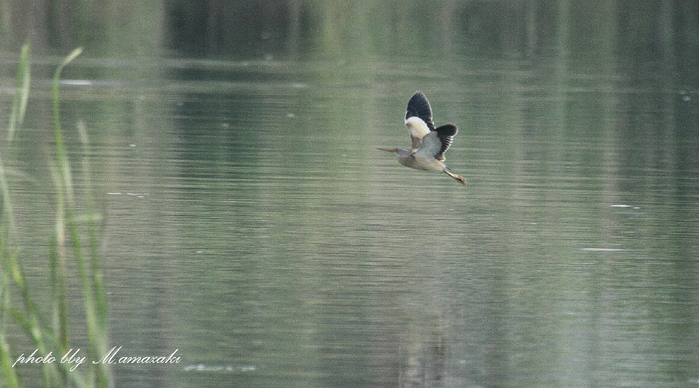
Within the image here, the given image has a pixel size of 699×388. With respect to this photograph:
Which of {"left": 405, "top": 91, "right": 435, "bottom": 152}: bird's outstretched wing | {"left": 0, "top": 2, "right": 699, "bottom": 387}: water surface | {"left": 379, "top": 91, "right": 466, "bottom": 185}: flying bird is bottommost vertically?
{"left": 0, "top": 2, "right": 699, "bottom": 387}: water surface

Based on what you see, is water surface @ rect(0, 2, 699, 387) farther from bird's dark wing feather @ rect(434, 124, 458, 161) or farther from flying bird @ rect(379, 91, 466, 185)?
bird's dark wing feather @ rect(434, 124, 458, 161)

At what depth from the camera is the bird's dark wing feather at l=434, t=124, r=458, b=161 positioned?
41.4 ft

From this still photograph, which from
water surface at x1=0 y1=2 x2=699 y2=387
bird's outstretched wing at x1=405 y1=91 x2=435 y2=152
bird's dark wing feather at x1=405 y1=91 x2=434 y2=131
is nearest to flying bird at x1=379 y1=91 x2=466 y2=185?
bird's outstretched wing at x1=405 y1=91 x2=435 y2=152

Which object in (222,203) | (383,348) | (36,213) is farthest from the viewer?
(222,203)

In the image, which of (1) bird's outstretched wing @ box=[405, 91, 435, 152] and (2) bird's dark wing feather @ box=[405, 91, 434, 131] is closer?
(1) bird's outstretched wing @ box=[405, 91, 435, 152]

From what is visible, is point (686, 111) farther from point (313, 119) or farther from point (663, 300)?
point (663, 300)

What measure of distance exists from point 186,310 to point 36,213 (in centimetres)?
412

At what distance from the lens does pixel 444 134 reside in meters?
12.9

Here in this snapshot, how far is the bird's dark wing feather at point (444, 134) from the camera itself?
12616 millimetres

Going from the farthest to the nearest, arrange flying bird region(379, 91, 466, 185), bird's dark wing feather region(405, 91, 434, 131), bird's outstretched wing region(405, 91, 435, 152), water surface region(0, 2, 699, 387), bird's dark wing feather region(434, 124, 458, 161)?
1. bird's dark wing feather region(405, 91, 434, 131)
2. bird's outstretched wing region(405, 91, 435, 152)
3. flying bird region(379, 91, 466, 185)
4. bird's dark wing feather region(434, 124, 458, 161)
5. water surface region(0, 2, 699, 387)

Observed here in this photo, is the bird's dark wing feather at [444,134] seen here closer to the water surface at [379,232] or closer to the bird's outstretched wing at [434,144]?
the bird's outstretched wing at [434,144]

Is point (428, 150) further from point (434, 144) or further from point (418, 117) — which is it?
point (418, 117)

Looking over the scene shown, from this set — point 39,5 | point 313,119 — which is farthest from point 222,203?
point 39,5

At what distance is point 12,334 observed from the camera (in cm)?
945
